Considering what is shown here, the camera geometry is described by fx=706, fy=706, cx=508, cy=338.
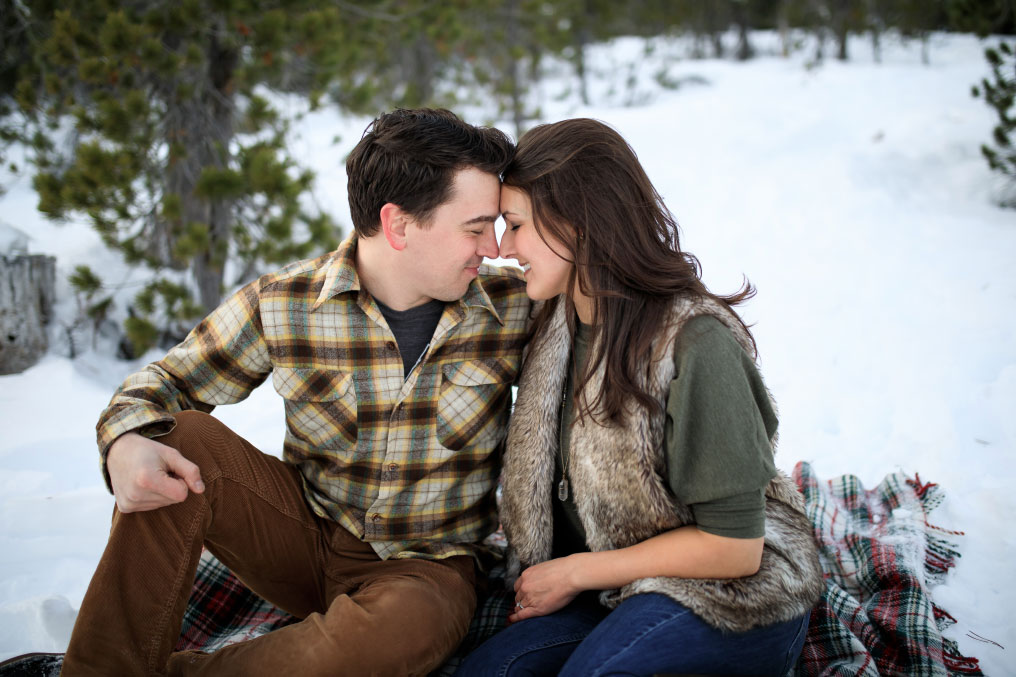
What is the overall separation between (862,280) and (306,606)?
4.23m

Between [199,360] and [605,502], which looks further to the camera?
[199,360]

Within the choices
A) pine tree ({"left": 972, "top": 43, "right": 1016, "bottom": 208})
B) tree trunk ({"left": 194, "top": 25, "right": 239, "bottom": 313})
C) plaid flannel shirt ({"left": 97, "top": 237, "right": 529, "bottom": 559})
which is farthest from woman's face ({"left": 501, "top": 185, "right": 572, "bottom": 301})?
pine tree ({"left": 972, "top": 43, "right": 1016, "bottom": 208})

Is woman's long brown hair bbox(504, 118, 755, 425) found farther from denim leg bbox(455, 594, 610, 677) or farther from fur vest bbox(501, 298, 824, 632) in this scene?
denim leg bbox(455, 594, 610, 677)

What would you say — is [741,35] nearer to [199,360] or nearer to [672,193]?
[672,193]

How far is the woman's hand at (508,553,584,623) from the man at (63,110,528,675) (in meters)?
0.19

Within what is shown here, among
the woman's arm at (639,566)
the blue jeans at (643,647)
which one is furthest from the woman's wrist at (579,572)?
the blue jeans at (643,647)

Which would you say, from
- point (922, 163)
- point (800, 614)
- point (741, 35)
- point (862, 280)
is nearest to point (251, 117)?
point (800, 614)

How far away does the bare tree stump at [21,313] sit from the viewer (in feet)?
13.5

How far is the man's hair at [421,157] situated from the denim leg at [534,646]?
111cm

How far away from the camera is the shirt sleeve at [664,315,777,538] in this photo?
60.2 inches

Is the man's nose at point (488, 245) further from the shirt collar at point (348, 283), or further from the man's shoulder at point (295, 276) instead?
the man's shoulder at point (295, 276)

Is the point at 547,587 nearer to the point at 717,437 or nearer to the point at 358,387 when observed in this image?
the point at 717,437

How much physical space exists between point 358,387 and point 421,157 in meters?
0.66

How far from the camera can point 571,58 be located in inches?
404
